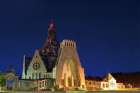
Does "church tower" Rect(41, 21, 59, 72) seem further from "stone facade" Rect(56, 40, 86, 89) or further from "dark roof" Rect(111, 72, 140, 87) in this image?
"dark roof" Rect(111, 72, 140, 87)

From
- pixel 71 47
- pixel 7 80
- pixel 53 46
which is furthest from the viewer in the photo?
pixel 53 46

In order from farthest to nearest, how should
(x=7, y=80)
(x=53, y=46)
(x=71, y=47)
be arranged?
(x=53, y=46)
(x=71, y=47)
(x=7, y=80)

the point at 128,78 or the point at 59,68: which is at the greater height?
the point at 59,68

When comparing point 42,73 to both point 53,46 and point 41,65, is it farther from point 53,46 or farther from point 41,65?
point 53,46

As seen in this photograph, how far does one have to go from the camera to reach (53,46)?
115m

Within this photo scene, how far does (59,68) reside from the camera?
332 feet

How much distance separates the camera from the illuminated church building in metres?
101

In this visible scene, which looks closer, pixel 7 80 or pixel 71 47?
pixel 7 80

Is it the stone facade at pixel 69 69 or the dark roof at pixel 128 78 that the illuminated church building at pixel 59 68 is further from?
the dark roof at pixel 128 78

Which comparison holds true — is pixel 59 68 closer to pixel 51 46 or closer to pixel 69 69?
pixel 69 69

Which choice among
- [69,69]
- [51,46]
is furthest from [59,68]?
[51,46]

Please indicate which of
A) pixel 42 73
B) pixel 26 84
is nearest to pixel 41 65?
pixel 42 73

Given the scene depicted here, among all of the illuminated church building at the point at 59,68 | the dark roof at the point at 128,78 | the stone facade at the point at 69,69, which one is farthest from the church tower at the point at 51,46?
the dark roof at the point at 128,78

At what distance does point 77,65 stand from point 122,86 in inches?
507
